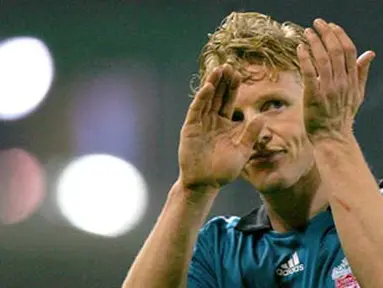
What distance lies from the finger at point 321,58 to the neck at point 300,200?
25cm

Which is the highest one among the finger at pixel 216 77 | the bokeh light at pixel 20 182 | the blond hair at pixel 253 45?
the bokeh light at pixel 20 182

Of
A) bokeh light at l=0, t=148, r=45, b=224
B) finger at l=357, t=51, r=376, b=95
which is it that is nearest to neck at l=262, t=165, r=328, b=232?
finger at l=357, t=51, r=376, b=95

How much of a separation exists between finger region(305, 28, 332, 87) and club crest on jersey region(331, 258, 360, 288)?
10.3 inches

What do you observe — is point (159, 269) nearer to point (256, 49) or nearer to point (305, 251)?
point (305, 251)

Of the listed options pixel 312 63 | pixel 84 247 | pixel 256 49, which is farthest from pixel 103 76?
pixel 312 63

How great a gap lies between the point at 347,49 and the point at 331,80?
3 centimetres

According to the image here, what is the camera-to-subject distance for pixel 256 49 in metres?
1.11

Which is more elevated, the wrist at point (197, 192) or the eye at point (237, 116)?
the eye at point (237, 116)

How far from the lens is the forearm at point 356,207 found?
0.84 meters

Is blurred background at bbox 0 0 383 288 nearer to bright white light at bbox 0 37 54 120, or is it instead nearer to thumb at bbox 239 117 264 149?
bright white light at bbox 0 37 54 120

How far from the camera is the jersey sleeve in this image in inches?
44.3

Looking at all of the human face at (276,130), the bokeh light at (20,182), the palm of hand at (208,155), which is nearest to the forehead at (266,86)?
the human face at (276,130)

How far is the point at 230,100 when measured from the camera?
978 millimetres

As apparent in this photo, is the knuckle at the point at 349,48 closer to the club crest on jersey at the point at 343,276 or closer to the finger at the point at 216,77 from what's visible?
the finger at the point at 216,77
